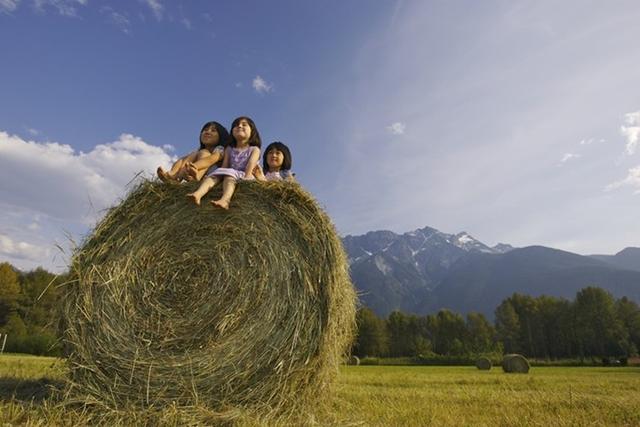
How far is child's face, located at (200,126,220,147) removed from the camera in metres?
4.41

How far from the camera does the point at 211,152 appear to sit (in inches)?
173

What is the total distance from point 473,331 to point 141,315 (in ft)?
234

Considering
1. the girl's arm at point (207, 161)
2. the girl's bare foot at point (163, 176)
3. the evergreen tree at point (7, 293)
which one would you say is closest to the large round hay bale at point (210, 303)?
the girl's bare foot at point (163, 176)

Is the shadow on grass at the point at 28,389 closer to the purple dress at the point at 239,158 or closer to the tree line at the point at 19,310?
the purple dress at the point at 239,158

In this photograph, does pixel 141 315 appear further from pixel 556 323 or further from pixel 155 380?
pixel 556 323

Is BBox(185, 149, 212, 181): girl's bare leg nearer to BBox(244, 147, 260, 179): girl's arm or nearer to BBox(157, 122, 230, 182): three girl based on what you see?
BBox(157, 122, 230, 182): three girl

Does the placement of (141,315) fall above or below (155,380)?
above

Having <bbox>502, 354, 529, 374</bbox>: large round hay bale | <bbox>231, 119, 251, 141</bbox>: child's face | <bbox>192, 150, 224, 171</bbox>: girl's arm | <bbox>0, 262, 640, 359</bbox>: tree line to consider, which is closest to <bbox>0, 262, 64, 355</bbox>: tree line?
<bbox>0, 262, 640, 359</bbox>: tree line

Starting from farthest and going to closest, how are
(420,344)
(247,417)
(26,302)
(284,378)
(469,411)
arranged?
1. (420,344)
2. (26,302)
3. (469,411)
4. (284,378)
5. (247,417)

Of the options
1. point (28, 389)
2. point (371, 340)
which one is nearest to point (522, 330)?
point (371, 340)

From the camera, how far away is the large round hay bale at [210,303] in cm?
321

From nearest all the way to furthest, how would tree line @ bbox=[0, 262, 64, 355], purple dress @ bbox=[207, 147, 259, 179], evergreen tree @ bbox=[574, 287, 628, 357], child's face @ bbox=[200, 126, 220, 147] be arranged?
1. purple dress @ bbox=[207, 147, 259, 179]
2. child's face @ bbox=[200, 126, 220, 147]
3. tree line @ bbox=[0, 262, 64, 355]
4. evergreen tree @ bbox=[574, 287, 628, 357]

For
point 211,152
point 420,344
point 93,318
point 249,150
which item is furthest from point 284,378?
point 420,344

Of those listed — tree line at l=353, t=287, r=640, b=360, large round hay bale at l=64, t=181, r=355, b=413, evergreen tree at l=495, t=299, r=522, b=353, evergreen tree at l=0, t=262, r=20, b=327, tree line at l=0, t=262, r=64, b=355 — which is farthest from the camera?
evergreen tree at l=495, t=299, r=522, b=353
